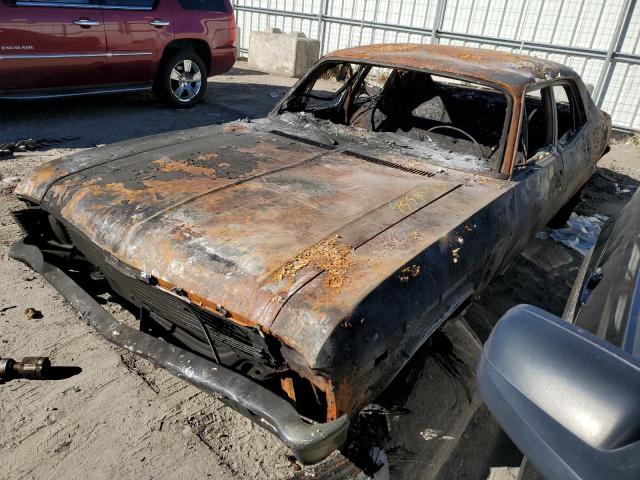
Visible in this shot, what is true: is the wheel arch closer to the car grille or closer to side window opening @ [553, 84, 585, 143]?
side window opening @ [553, 84, 585, 143]

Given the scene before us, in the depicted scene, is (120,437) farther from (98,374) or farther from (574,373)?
(574,373)

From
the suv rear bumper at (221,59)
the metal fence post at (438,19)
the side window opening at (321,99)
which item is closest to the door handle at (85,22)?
the suv rear bumper at (221,59)

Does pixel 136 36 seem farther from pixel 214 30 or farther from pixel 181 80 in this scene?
pixel 214 30

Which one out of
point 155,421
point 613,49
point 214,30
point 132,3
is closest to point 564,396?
point 155,421

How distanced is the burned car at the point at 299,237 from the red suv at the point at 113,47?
143 inches

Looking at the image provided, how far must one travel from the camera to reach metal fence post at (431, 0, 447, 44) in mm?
9781

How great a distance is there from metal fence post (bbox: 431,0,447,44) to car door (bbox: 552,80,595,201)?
6.49m

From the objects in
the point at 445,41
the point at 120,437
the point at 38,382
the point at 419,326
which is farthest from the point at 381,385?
the point at 445,41

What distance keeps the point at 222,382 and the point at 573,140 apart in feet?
10.7

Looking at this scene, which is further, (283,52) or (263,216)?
(283,52)

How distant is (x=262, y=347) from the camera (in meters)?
1.70

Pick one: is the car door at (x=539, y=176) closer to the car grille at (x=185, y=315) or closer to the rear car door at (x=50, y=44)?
the car grille at (x=185, y=315)

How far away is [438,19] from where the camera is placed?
9844mm

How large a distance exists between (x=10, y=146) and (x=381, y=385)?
16.7 feet
